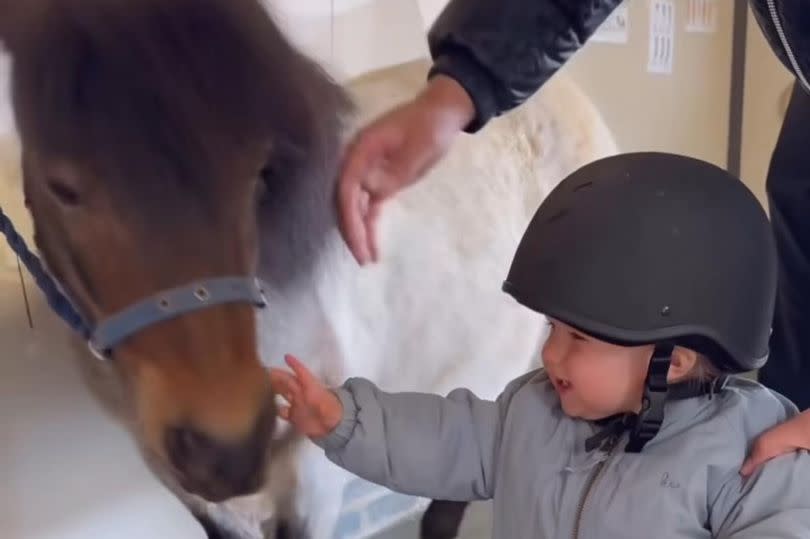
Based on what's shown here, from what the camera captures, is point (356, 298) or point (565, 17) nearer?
point (565, 17)

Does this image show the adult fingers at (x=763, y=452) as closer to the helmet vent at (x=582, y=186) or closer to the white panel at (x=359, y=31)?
the helmet vent at (x=582, y=186)

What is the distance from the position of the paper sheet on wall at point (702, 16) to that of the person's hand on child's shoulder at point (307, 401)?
5.51 feet

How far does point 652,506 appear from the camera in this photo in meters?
0.77

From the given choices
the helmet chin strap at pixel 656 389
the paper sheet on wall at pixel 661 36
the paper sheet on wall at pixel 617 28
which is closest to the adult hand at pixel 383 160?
the helmet chin strap at pixel 656 389

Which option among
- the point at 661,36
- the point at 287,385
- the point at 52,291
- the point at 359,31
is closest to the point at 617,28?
the point at 661,36

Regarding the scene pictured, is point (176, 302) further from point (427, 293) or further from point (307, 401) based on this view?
point (427, 293)

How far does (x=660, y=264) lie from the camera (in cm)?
75

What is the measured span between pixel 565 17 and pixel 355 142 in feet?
0.88

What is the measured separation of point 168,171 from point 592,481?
0.42m

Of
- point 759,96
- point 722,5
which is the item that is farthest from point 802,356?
point 759,96

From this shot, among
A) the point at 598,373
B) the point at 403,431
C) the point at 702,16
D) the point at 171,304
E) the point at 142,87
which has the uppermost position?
the point at 142,87

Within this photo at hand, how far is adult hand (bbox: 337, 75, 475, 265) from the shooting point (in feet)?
2.61

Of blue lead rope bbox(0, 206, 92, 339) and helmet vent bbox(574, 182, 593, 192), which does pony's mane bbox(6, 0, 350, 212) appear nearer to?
blue lead rope bbox(0, 206, 92, 339)

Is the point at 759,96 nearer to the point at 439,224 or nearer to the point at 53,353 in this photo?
the point at 439,224
